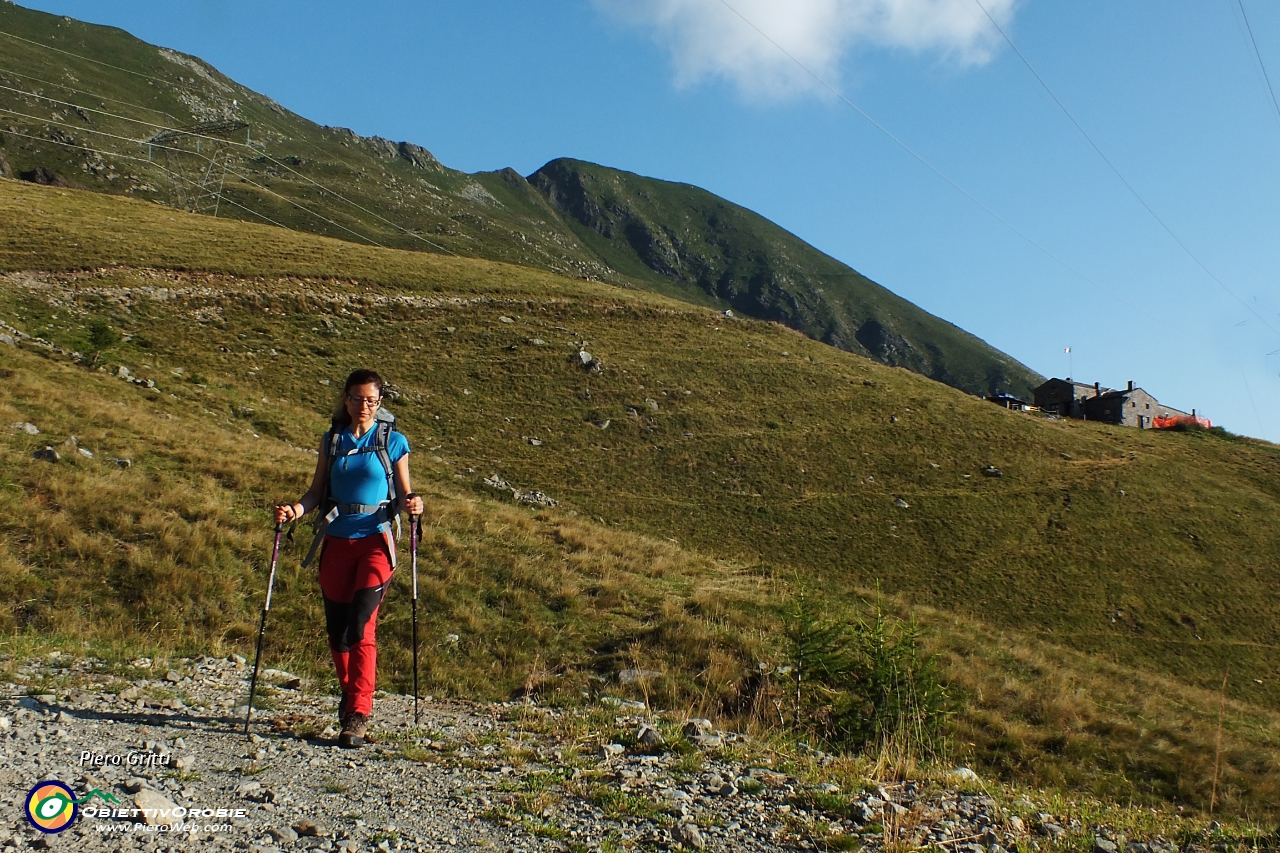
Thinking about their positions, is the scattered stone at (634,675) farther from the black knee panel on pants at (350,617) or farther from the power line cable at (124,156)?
the power line cable at (124,156)

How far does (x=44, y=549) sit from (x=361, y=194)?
17523 centimetres

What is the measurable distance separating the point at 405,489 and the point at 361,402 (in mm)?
795

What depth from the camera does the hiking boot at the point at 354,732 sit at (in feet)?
17.4

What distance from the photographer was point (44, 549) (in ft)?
30.8

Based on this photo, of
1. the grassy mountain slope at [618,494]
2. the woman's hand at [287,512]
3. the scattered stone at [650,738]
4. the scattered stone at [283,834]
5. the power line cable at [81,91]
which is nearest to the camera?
the scattered stone at [283,834]

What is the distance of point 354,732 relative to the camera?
536 centimetres

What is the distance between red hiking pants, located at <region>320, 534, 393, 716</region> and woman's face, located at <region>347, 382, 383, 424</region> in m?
0.95

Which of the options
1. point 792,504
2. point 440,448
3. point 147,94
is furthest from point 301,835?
point 147,94

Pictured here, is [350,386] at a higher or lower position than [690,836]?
higher

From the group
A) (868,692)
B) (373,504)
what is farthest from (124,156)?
(868,692)

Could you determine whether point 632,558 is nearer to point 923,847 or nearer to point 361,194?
point 923,847

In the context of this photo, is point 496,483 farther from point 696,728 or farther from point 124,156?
point 124,156

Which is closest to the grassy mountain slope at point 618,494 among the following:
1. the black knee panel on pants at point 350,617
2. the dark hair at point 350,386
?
the black knee panel on pants at point 350,617

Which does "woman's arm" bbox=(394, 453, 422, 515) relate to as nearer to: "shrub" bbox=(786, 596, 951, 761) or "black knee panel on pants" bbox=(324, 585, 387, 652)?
"black knee panel on pants" bbox=(324, 585, 387, 652)
